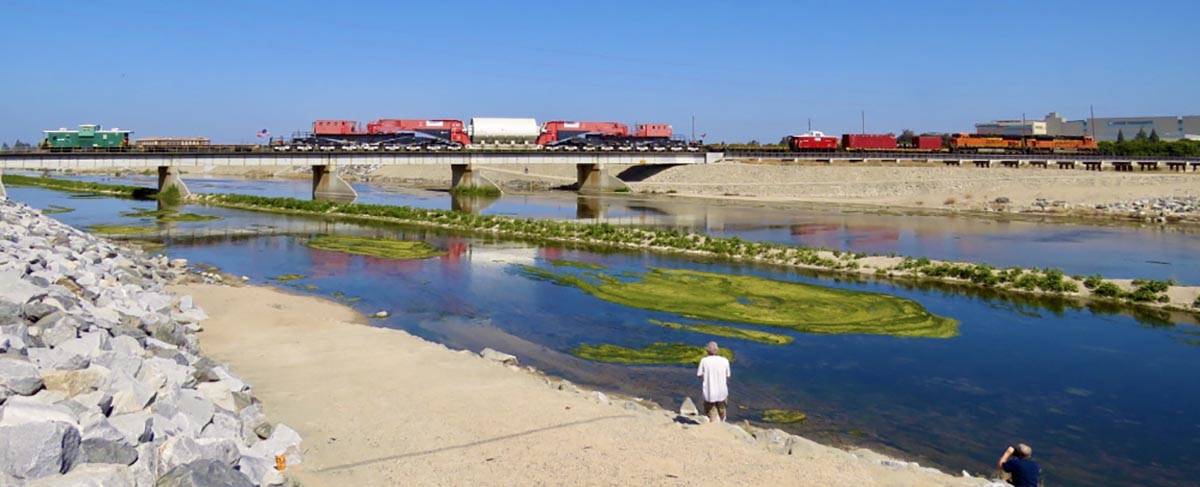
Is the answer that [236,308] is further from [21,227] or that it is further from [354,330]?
[21,227]

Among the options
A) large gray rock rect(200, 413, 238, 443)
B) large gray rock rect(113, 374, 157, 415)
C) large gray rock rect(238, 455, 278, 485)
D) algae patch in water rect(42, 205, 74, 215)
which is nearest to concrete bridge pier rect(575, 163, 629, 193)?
algae patch in water rect(42, 205, 74, 215)

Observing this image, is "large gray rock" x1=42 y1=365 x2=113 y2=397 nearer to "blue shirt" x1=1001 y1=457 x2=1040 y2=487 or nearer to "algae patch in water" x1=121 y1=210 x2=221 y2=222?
"blue shirt" x1=1001 y1=457 x2=1040 y2=487

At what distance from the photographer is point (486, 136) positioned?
3777 inches

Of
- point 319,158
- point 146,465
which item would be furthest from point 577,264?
point 319,158

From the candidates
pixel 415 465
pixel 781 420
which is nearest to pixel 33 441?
pixel 415 465

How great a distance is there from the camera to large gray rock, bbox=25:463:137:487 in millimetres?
7734

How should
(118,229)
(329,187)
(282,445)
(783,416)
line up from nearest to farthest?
1. (282,445)
2. (783,416)
3. (118,229)
4. (329,187)

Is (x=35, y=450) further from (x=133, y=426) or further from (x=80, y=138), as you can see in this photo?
(x=80, y=138)

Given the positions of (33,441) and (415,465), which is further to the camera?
(415,465)

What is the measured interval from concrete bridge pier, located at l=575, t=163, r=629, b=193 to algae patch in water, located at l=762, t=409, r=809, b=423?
76.3m

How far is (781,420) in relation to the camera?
53.3 ft

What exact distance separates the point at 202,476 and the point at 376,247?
35200 millimetres

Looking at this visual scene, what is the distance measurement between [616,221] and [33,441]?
172 ft

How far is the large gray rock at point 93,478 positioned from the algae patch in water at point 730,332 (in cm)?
1670
